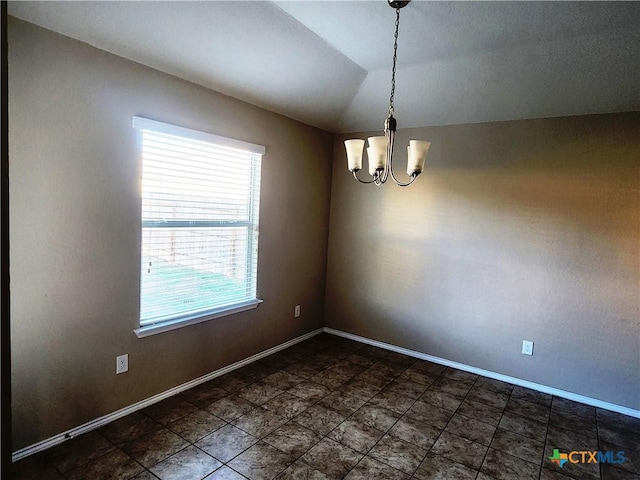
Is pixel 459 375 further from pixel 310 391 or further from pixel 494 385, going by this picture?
pixel 310 391

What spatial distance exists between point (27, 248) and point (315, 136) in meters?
2.74

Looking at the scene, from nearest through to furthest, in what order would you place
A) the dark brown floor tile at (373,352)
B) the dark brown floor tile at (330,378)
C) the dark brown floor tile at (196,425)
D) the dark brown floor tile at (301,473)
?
1. the dark brown floor tile at (301,473)
2. the dark brown floor tile at (196,425)
3. the dark brown floor tile at (330,378)
4. the dark brown floor tile at (373,352)

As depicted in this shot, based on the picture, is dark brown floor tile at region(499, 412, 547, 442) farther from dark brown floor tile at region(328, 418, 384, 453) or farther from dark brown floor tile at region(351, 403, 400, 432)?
dark brown floor tile at region(328, 418, 384, 453)

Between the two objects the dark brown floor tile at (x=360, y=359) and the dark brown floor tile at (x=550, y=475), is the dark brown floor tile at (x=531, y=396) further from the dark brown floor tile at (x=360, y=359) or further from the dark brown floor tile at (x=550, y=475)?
the dark brown floor tile at (x=360, y=359)

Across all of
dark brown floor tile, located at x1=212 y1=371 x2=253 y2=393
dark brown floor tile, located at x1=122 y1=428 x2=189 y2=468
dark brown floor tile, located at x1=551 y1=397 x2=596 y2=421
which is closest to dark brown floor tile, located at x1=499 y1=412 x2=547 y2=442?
dark brown floor tile, located at x1=551 y1=397 x2=596 y2=421

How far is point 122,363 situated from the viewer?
2.46 m

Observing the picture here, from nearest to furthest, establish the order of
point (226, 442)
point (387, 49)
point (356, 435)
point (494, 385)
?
point (226, 442), point (356, 435), point (387, 49), point (494, 385)

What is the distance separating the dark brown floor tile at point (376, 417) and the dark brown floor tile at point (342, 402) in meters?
0.05

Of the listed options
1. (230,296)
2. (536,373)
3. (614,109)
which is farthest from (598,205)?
(230,296)

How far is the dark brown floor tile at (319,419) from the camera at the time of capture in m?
2.47

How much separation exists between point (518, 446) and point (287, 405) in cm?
155

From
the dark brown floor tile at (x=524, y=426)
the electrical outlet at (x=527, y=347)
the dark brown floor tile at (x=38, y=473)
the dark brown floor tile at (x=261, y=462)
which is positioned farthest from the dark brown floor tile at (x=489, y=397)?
the dark brown floor tile at (x=38, y=473)

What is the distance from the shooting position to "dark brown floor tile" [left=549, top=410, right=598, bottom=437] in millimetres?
2598

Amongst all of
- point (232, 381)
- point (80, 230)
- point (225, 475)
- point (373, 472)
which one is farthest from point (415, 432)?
point (80, 230)
